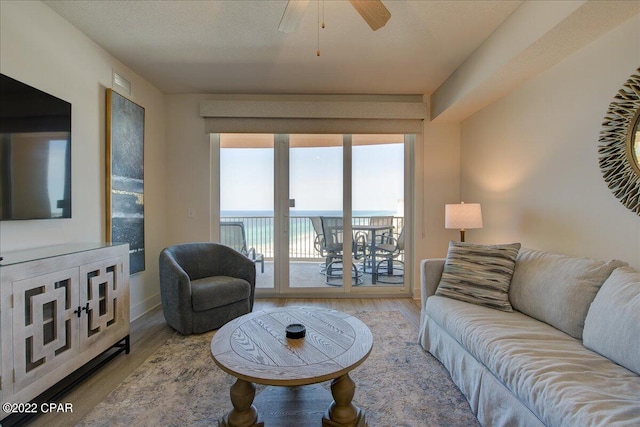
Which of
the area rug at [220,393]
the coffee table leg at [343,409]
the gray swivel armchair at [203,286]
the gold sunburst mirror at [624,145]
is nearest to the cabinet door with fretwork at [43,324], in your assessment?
the area rug at [220,393]

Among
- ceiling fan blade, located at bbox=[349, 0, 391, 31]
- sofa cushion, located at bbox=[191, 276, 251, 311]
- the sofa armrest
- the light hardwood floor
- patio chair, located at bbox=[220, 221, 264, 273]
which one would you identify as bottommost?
the light hardwood floor

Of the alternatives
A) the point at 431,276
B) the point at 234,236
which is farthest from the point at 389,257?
the point at 234,236

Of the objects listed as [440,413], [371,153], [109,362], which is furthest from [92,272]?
[371,153]

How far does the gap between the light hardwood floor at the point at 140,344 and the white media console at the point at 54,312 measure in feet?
0.55

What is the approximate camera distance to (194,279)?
9.61ft

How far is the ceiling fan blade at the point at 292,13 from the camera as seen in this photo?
1583mm

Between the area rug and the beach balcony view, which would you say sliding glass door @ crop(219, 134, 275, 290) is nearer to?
the beach balcony view

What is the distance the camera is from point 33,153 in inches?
72.3

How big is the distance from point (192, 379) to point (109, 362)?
748 millimetres

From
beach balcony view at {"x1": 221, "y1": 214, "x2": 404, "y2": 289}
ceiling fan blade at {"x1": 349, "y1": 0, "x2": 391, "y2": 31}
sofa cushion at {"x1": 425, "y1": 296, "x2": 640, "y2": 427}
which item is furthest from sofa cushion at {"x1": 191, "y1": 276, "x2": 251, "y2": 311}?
ceiling fan blade at {"x1": 349, "y1": 0, "x2": 391, "y2": 31}

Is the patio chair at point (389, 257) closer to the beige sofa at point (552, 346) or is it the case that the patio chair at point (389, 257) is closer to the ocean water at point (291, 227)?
the ocean water at point (291, 227)

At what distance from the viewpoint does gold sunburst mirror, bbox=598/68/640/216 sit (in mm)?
1637

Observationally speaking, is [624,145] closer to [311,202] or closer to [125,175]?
[311,202]

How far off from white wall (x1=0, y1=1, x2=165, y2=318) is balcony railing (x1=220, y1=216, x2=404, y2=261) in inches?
45.3
